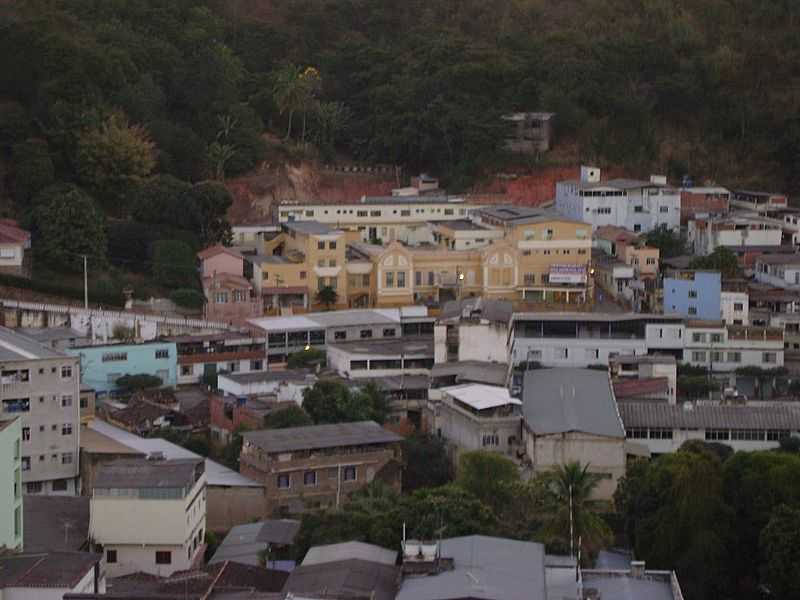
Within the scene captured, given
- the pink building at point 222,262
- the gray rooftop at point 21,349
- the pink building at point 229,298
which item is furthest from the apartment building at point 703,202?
the gray rooftop at point 21,349

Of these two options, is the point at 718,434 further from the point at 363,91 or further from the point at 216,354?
the point at 363,91

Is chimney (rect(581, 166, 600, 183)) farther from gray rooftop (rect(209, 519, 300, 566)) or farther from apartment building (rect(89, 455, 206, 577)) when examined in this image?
apartment building (rect(89, 455, 206, 577))

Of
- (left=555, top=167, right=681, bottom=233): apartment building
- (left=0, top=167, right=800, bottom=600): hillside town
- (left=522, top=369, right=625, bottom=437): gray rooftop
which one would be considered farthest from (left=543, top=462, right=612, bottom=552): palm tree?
(left=555, top=167, right=681, bottom=233): apartment building

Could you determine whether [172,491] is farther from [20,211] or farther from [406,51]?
[406,51]

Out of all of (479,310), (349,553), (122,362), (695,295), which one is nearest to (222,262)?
(122,362)

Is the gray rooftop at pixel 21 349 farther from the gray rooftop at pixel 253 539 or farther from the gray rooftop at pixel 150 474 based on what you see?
the gray rooftop at pixel 253 539

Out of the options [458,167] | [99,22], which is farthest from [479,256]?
[99,22]
